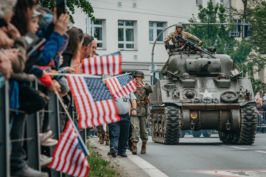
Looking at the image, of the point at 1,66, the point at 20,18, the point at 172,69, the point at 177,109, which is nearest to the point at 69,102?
the point at 20,18

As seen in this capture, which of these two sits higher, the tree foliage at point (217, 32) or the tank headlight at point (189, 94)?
the tree foliage at point (217, 32)

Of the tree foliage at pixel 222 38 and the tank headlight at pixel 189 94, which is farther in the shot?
the tree foliage at pixel 222 38

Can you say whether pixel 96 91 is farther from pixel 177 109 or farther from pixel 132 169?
pixel 177 109

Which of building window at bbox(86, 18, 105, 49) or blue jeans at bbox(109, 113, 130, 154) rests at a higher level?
building window at bbox(86, 18, 105, 49)

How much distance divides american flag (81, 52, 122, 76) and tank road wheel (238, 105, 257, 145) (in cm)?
1272

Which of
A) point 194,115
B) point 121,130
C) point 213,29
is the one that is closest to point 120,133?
point 121,130

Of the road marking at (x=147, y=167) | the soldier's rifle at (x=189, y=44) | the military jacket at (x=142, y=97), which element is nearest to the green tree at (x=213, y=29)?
the soldier's rifle at (x=189, y=44)

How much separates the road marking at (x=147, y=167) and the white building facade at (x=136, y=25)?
1389 inches

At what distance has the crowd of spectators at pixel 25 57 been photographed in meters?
5.09

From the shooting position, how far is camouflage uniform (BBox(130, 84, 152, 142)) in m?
15.4

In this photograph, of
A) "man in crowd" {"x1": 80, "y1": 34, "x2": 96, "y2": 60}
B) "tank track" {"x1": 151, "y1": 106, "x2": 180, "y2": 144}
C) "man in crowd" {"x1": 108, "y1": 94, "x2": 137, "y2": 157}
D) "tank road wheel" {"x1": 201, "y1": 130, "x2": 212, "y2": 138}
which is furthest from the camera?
"tank road wheel" {"x1": 201, "y1": 130, "x2": 212, "y2": 138}

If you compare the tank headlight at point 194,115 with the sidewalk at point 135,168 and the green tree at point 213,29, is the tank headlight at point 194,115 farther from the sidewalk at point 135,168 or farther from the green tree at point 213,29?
the green tree at point 213,29

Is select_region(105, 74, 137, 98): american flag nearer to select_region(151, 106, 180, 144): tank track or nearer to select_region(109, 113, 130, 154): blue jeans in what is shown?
select_region(109, 113, 130, 154): blue jeans

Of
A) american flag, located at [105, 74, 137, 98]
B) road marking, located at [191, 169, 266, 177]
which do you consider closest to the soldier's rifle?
american flag, located at [105, 74, 137, 98]
